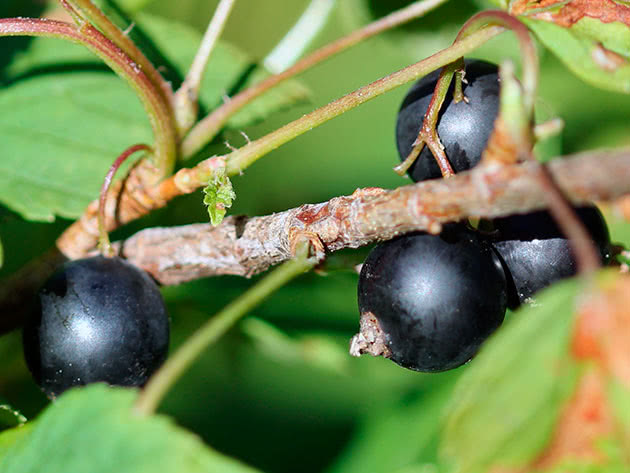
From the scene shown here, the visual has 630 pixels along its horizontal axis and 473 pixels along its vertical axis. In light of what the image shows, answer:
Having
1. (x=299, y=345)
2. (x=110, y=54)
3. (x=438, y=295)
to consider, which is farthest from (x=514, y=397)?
(x=299, y=345)

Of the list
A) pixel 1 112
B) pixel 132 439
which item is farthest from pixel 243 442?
pixel 132 439

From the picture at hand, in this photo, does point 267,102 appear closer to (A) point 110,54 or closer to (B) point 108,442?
(A) point 110,54

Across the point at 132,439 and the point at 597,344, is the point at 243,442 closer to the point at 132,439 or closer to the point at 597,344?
the point at 132,439

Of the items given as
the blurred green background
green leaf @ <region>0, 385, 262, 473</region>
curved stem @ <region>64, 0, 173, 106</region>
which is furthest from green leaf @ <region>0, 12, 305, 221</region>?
green leaf @ <region>0, 385, 262, 473</region>

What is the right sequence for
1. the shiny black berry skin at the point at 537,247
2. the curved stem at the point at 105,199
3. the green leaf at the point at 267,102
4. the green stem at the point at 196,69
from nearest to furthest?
the shiny black berry skin at the point at 537,247
the curved stem at the point at 105,199
the green stem at the point at 196,69
the green leaf at the point at 267,102

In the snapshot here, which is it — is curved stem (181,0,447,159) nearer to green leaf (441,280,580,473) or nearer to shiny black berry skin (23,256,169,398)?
shiny black berry skin (23,256,169,398)

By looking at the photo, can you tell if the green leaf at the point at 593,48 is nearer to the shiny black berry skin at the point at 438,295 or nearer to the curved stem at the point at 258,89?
the shiny black berry skin at the point at 438,295

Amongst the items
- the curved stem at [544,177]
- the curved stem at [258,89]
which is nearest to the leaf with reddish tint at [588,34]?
the curved stem at [544,177]
